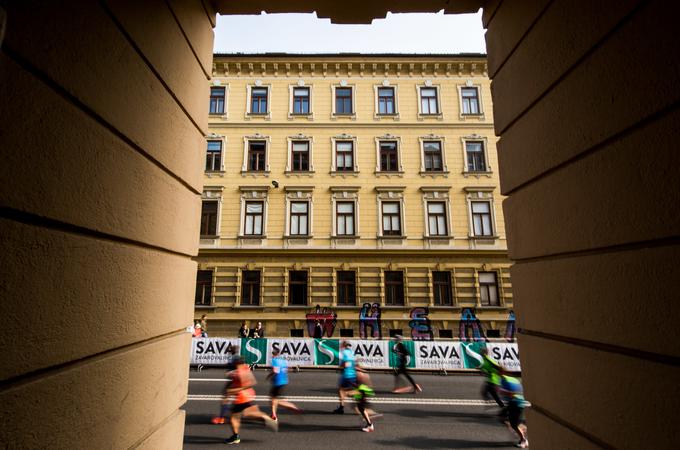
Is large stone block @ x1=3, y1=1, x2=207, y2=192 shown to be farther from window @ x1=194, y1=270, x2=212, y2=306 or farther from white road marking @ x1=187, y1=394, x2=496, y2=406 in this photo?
window @ x1=194, y1=270, x2=212, y2=306

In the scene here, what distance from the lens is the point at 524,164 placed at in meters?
2.58

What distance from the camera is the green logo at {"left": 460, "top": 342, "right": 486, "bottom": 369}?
14.2 metres

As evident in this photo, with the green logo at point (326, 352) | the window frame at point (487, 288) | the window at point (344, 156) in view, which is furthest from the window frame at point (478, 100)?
the green logo at point (326, 352)

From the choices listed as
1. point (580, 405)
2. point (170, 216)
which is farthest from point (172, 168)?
point (580, 405)

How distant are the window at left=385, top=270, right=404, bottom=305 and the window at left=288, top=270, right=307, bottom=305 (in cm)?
444

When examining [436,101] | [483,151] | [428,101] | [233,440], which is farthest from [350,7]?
[436,101]

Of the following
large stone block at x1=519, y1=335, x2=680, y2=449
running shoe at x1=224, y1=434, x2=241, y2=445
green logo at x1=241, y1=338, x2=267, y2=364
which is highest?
large stone block at x1=519, y1=335, x2=680, y2=449

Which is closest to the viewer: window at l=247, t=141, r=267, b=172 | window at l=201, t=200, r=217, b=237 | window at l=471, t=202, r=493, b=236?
window at l=201, t=200, r=217, b=237

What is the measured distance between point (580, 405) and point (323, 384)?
10721mm

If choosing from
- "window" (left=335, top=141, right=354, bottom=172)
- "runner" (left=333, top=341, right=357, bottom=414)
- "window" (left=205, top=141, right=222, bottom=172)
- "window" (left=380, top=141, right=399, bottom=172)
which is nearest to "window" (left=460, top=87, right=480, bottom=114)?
"window" (left=380, top=141, right=399, bottom=172)

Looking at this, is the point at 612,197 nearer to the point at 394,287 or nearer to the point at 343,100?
the point at 394,287

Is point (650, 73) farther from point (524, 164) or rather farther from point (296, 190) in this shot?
point (296, 190)

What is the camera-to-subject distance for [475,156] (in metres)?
19.8

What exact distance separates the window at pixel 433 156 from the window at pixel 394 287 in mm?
6440
